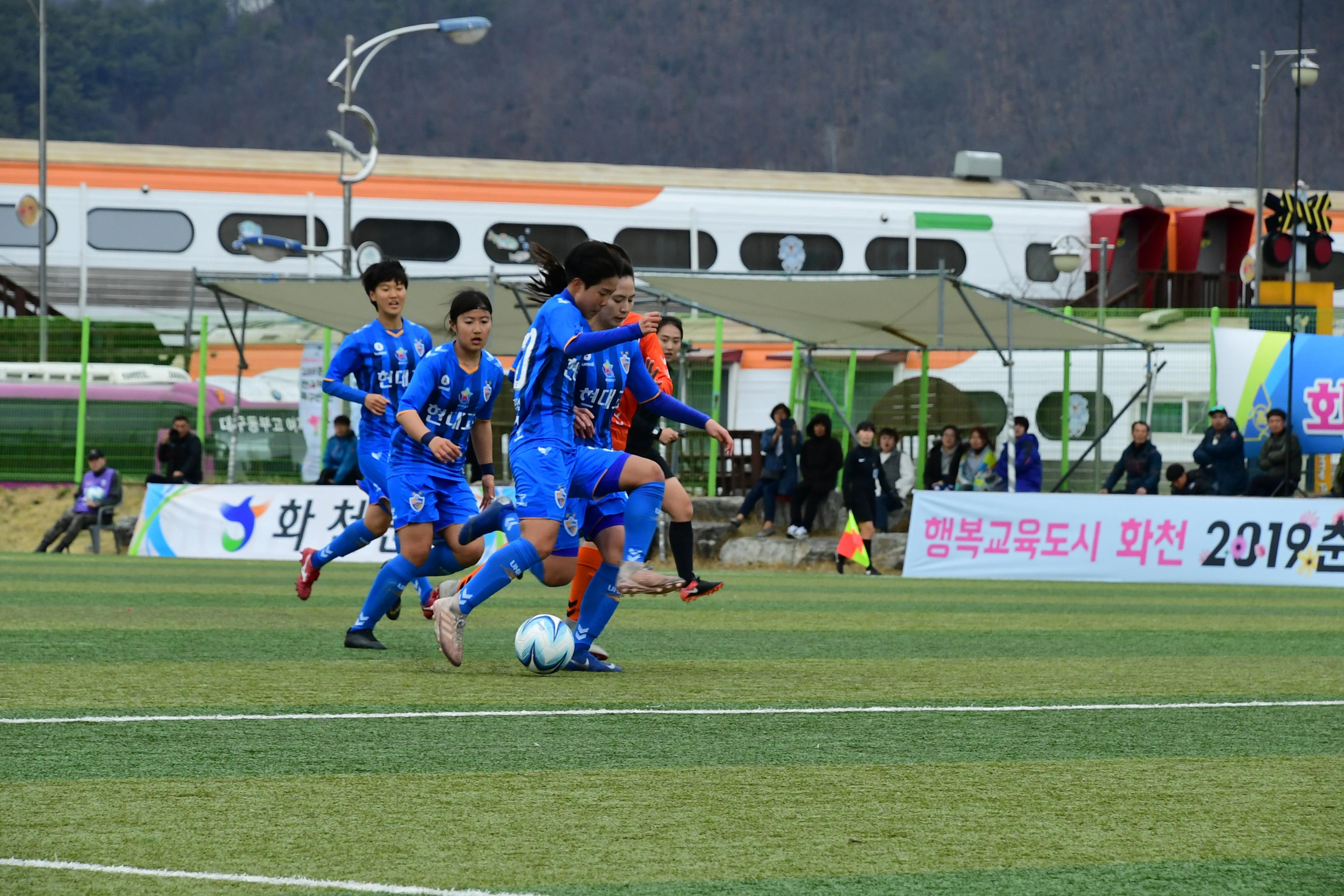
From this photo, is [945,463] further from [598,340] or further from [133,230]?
[598,340]

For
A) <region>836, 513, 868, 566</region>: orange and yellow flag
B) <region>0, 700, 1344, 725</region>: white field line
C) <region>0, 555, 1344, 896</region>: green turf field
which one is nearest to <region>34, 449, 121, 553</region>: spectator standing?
<region>836, 513, 868, 566</region>: orange and yellow flag

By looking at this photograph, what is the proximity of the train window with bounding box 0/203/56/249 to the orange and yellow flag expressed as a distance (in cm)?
1360

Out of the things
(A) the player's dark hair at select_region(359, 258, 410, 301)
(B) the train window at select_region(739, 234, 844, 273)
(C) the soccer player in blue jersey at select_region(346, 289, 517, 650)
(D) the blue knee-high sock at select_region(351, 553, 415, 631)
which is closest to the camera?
(C) the soccer player in blue jersey at select_region(346, 289, 517, 650)

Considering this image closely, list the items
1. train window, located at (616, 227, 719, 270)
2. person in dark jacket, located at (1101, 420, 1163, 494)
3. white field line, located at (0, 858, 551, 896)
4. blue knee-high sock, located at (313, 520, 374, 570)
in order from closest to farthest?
white field line, located at (0, 858, 551, 896)
blue knee-high sock, located at (313, 520, 374, 570)
person in dark jacket, located at (1101, 420, 1163, 494)
train window, located at (616, 227, 719, 270)

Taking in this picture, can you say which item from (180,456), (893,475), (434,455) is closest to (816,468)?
(893,475)

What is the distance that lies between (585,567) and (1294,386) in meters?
14.0

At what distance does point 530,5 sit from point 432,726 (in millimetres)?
137749

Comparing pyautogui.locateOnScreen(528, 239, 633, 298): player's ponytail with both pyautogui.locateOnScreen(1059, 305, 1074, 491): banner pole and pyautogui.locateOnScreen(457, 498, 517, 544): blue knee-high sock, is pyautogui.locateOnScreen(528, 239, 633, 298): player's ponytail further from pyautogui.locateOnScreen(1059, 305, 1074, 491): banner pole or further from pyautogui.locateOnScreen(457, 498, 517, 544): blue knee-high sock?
pyautogui.locateOnScreen(1059, 305, 1074, 491): banner pole

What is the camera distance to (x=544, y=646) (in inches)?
290

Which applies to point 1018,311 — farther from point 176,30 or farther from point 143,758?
point 176,30

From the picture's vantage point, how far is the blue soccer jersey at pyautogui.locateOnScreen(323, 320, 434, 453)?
8.92 m

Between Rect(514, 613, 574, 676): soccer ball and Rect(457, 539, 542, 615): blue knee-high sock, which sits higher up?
Rect(457, 539, 542, 615): blue knee-high sock

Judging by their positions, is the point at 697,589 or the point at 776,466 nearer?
the point at 697,589

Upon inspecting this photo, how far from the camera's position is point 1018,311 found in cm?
2062
